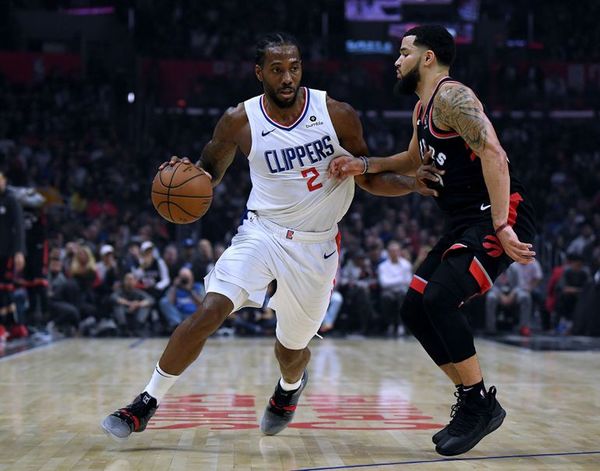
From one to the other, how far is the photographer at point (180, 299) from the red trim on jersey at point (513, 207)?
1060 centimetres

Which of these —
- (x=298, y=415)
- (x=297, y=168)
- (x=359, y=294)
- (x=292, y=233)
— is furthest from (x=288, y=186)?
(x=359, y=294)

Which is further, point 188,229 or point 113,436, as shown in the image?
point 188,229

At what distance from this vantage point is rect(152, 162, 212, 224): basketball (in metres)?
5.06

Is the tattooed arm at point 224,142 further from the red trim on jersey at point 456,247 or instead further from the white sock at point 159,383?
the red trim on jersey at point 456,247

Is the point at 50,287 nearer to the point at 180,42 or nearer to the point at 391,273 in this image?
the point at 391,273

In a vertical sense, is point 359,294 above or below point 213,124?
below

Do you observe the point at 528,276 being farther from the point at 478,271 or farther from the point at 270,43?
the point at 478,271

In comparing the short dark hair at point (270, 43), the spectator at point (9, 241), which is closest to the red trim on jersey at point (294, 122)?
the short dark hair at point (270, 43)

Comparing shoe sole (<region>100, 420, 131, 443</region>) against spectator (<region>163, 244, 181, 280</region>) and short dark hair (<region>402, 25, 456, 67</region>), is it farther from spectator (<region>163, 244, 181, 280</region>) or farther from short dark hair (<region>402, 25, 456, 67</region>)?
spectator (<region>163, 244, 181, 280</region>)

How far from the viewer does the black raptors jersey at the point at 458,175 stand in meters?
4.73

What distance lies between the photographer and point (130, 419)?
4758 mm

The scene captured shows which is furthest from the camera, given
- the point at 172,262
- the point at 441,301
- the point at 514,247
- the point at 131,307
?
the point at 172,262

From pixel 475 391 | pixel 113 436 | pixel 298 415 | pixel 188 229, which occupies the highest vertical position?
pixel 475 391

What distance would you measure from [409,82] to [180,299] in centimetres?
1067
